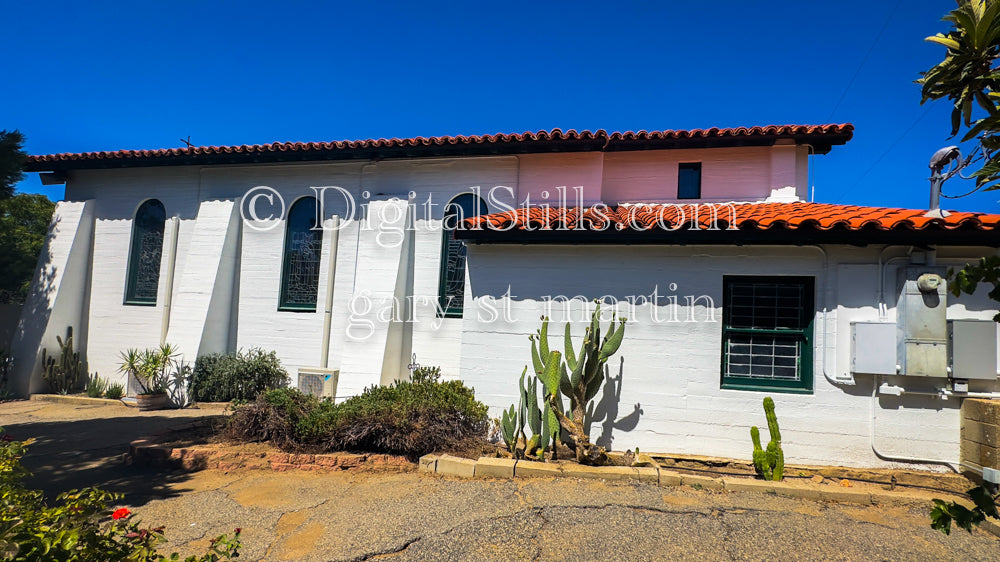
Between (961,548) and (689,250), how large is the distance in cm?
386

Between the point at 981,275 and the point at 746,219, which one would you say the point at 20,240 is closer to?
the point at 746,219

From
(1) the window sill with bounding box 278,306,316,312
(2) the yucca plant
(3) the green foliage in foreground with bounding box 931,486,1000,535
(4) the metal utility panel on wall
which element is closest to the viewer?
(3) the green foliage in foreground with bounding box 931,486,1000,535

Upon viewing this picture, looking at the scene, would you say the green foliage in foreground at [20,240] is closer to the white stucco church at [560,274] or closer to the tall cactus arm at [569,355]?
the white stucco church at [560,274]

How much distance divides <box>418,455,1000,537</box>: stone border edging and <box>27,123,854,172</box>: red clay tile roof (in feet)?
17.9

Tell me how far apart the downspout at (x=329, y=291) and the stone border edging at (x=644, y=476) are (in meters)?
4.54

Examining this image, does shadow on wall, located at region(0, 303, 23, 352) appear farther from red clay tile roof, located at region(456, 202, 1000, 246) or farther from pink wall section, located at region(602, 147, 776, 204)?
pink wall section, located at region(602, 147, 776, 204)

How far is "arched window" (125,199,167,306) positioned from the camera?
1108cm

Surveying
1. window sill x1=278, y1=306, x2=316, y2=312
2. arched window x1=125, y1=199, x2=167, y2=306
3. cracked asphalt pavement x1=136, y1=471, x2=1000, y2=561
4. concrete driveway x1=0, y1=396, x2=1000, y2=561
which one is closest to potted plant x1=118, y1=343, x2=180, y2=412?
arched window x1=125, y1=199, x2=167, y2=306

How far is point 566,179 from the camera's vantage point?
30.2ft

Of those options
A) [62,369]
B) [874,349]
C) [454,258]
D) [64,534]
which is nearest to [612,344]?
[874,349]

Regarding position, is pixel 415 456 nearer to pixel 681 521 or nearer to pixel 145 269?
pixel 681 521

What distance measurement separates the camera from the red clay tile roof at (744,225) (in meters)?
5.67

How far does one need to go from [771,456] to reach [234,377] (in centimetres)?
911

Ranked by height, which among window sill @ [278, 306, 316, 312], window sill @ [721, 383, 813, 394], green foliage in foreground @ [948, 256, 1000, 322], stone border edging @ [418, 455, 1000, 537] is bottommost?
stone border edging @ [418, 455, 1000, 537]
